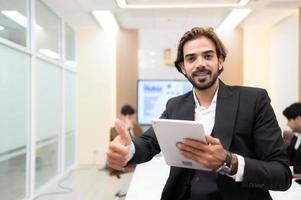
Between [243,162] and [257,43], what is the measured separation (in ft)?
19.1

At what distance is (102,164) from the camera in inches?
253

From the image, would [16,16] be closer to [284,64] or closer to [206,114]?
[206,114]

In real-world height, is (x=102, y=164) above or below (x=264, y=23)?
below

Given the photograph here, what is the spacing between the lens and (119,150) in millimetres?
1255

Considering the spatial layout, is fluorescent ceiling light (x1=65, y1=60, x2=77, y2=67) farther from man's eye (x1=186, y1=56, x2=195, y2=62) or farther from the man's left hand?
the man's left hand

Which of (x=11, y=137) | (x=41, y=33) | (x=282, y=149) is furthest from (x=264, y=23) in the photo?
(x=282, y=149)

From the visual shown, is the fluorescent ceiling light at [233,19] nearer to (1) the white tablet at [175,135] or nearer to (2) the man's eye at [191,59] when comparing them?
(2) the man's eye at [191,59]

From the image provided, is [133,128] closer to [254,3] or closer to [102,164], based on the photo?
[102,164]

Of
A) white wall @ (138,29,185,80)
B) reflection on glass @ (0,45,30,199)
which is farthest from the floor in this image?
white wall @ (138,29,185,80)

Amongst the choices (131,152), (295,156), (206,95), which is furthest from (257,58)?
(131,152)

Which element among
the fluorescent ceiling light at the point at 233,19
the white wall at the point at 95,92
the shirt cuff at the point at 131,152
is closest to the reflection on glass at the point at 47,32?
the white wall at the point at 95,92

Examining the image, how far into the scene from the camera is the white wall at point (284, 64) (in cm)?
533

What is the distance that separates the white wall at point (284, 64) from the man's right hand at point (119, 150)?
466 centimetres

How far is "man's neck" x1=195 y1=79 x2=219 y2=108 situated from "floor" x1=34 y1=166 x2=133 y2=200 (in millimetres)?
2555
